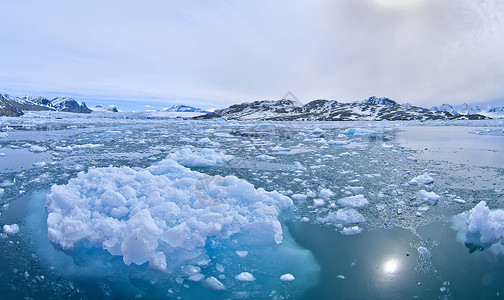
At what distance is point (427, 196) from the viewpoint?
6.66m

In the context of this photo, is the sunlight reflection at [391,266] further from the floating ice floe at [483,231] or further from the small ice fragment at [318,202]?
the small ice fragment at [318,202]

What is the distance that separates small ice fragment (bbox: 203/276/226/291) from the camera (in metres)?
3.62

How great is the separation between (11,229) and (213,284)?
13.5 feet

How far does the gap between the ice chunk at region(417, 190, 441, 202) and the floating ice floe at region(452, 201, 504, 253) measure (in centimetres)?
140

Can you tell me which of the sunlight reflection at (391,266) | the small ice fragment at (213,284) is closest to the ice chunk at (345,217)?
the sunlight reflection at (391,266)

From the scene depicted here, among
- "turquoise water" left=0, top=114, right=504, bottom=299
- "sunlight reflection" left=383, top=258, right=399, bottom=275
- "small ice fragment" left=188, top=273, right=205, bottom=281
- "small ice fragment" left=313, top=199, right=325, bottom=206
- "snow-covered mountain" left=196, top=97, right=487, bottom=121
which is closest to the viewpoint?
"turquoise water" left=0, top=114, right=504, bottom=299

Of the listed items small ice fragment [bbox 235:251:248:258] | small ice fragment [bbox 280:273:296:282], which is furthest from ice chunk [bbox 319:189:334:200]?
small ice fragment [bbox 280:273:296:282]

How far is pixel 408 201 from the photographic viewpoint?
21.2 ft

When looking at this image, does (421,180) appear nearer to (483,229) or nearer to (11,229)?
(483,229)

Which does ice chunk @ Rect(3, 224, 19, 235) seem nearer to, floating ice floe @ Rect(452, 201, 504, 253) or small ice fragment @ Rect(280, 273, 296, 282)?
small ice fragment @ Rect(280, 273, 296, 282)

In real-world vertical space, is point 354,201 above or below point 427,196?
below

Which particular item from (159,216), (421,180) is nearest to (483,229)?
(421,180)

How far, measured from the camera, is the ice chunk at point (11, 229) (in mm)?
4917

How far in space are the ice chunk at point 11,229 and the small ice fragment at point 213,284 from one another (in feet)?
12.7
